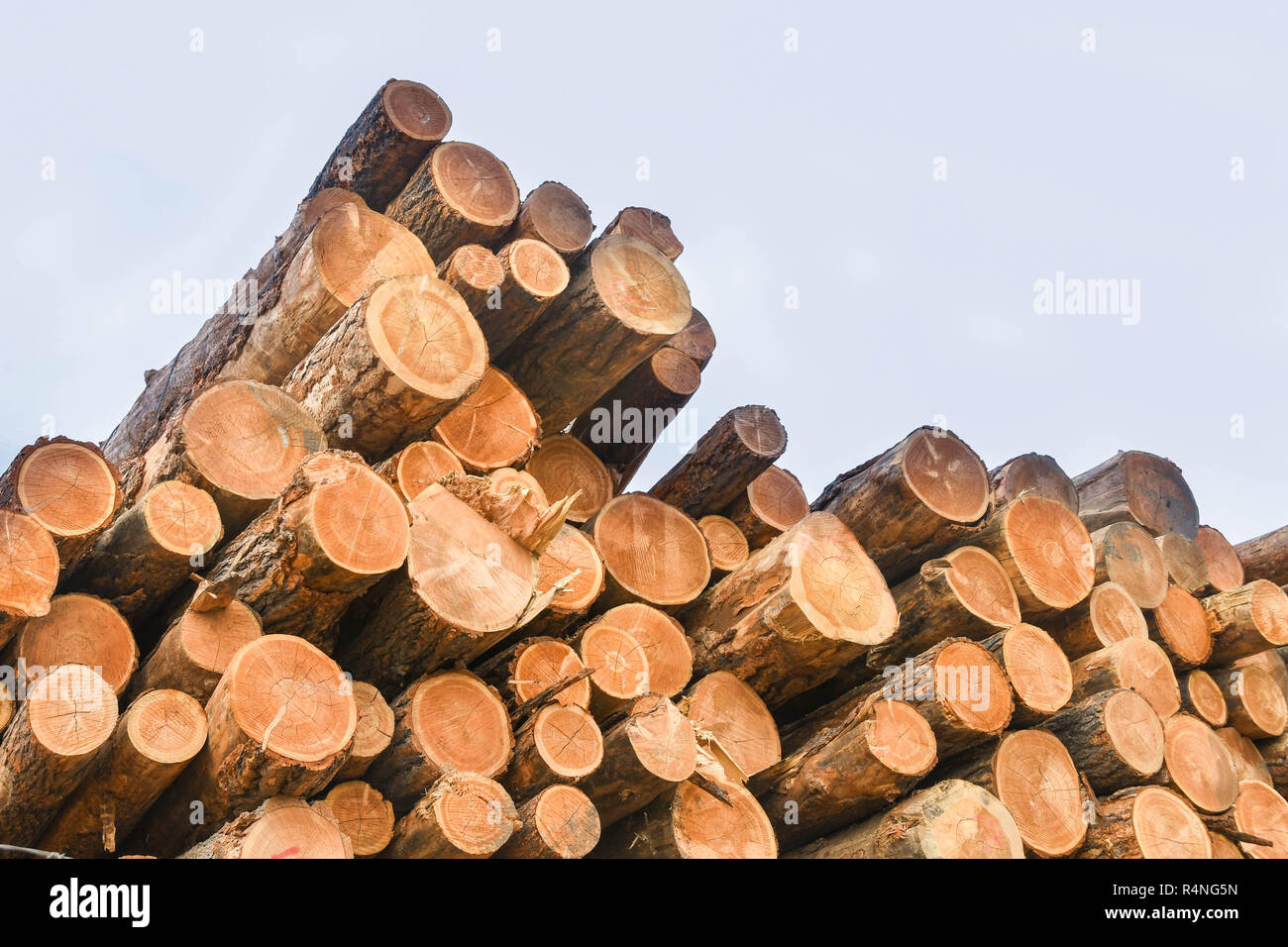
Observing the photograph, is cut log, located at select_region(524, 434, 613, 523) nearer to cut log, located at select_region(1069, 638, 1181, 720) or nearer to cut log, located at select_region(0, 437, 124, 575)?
cut log, located at select_region(0, 437, 124, 575)

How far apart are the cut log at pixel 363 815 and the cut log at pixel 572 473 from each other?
6.92 feet

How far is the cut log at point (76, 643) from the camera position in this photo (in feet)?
13.8

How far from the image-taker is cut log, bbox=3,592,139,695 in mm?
4199

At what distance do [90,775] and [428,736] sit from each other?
1162mm

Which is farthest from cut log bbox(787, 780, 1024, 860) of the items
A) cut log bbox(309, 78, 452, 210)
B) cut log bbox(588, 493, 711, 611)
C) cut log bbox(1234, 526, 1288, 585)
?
cut log bbox(1234, 526, 1288, 585)

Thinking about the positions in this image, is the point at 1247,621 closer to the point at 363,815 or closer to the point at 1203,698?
the point at 1203,698

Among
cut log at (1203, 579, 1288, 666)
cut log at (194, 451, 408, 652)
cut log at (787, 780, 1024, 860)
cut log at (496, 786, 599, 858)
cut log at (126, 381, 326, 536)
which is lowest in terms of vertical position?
cut log at (1203, 579, 1288, 666)

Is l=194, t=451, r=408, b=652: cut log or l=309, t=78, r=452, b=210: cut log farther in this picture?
l=309, t=78, r=452, b=210: cut log

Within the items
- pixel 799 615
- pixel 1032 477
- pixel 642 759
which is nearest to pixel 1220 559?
pixel 1032 477

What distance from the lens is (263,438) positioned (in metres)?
4.87

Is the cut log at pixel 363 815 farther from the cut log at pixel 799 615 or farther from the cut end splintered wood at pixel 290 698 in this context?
the cut log at pixel 799 615

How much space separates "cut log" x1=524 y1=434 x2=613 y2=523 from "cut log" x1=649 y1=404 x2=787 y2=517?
0.44m

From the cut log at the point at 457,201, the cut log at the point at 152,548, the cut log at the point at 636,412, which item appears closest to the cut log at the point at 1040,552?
the cut log at the point at 636,412
